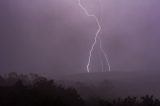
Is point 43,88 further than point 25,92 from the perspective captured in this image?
Yes

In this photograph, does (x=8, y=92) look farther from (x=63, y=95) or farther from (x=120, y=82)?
(x=120, y=82)

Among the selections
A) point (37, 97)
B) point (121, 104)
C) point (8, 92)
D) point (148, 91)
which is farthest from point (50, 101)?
point (148, 91)

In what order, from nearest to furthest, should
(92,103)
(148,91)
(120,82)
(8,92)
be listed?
(8,92) → (92,103) → (148,91) → (120,82)

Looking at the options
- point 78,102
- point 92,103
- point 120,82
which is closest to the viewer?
point 78,102

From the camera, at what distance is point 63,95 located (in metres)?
20.5

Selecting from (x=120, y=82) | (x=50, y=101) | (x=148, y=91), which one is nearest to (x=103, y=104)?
(x=50, y=101)

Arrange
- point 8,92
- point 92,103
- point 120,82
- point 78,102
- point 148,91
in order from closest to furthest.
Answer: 1. point 8,92
2. point 78,102
3. point 92,103
4. point 148,91
5. point 120,82

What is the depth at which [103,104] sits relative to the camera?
19.0 meters

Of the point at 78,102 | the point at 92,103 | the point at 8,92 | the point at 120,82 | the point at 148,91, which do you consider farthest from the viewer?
the point at 120,82

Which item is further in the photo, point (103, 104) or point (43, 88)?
point (43, 88)

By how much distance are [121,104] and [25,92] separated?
467cm

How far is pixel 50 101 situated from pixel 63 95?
3384mm

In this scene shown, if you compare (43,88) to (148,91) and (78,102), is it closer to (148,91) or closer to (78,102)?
(78,102)

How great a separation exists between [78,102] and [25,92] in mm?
2710
